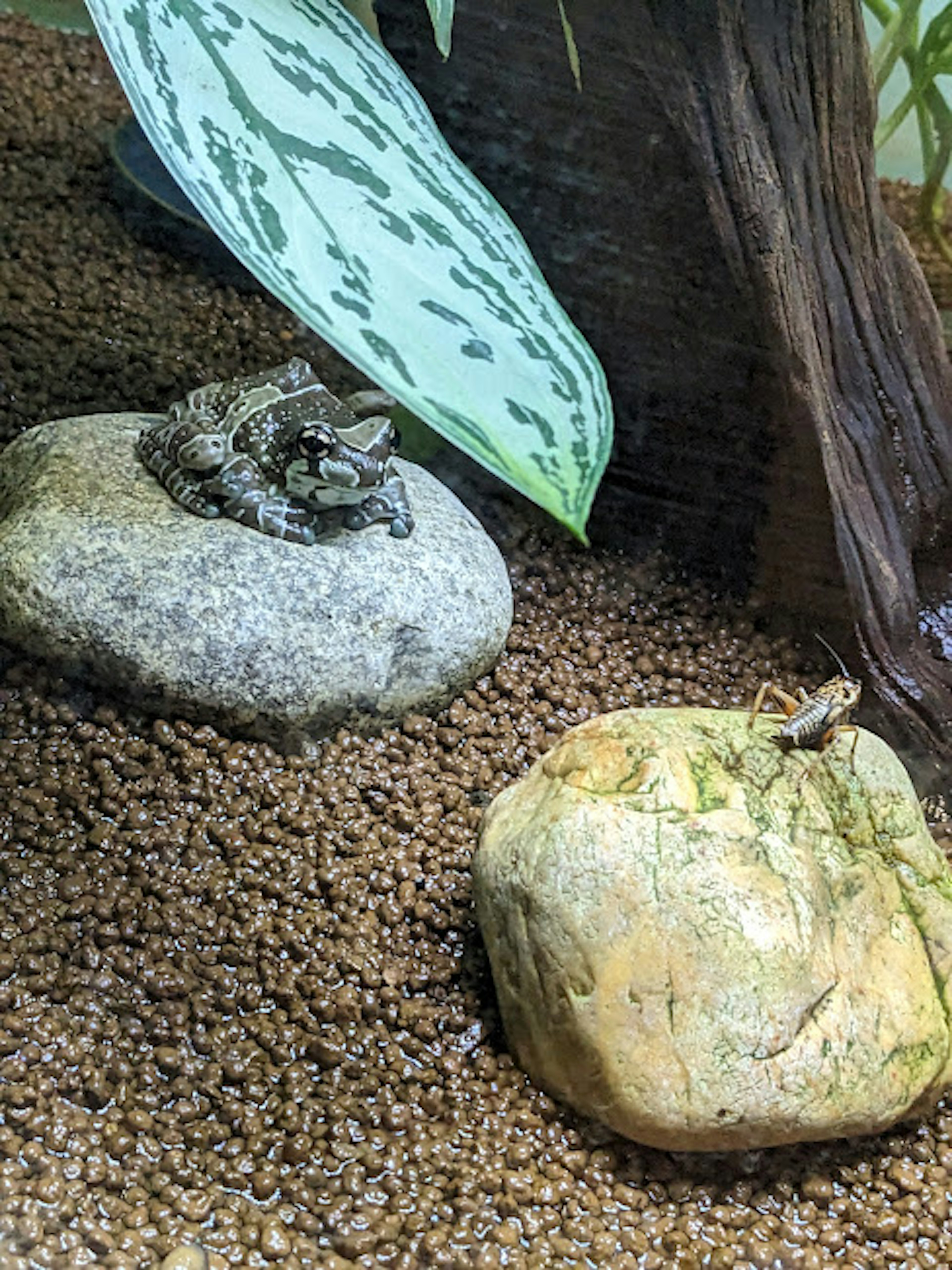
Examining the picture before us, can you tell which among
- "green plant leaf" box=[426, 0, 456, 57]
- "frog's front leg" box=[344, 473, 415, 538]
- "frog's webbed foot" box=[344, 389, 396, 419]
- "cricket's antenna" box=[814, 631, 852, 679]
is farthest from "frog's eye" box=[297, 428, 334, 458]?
"green plant leaf" box=[426, 0, 456, 57]

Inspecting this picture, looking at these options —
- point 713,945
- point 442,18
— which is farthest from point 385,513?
point 442,18

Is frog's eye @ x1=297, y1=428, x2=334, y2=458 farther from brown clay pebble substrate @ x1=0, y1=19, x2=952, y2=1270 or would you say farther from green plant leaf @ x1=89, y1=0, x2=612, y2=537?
green plant leaf @ x1=89, y1=0, x2=612, y2=537

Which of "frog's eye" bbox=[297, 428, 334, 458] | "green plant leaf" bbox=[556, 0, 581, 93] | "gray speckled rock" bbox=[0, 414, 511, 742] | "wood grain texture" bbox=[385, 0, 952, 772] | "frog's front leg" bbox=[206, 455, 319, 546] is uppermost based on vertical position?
"green plant leaf" bbox=[556, 0, 581, 93]

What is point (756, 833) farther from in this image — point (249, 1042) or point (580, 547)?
point (580, 547)

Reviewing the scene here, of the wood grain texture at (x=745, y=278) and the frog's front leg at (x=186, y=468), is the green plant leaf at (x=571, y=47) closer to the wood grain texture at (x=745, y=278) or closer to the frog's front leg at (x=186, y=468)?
the wood grain texture at (x=745, y=278)

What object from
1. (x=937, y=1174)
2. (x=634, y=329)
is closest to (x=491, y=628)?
(x=634, y=329)

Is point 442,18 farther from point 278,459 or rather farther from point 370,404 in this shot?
point 370,404

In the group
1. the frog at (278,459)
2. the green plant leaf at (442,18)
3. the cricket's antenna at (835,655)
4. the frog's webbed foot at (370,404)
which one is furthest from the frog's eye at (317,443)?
the green plant leaf at (442,18)
